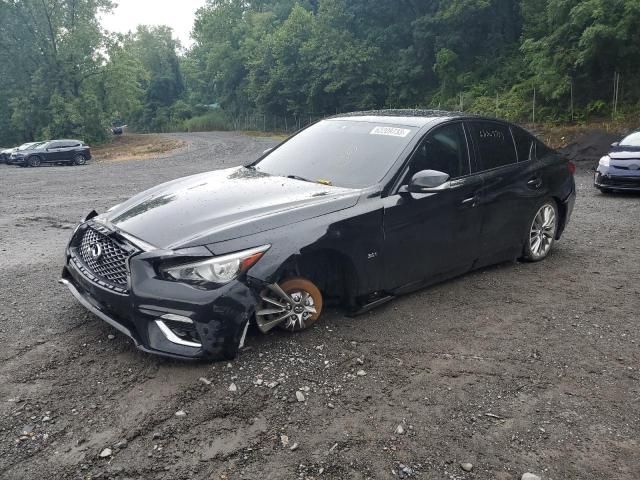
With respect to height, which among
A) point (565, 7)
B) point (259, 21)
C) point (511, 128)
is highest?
point (259, 21)

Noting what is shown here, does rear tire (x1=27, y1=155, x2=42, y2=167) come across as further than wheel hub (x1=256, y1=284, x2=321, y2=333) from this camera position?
Yes

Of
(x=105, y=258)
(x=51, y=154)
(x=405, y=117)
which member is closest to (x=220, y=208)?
(x=105, y=258)

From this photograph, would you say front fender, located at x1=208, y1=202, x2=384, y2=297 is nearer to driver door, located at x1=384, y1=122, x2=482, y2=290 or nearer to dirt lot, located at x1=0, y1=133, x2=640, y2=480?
driver door, located at x1=384, y1=122, x2=482, y2=290

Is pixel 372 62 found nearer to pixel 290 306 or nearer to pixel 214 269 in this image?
pixel 290 306

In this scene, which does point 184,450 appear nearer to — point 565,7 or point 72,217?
point 72,217

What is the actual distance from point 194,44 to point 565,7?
75743 mm

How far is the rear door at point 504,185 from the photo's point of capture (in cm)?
539

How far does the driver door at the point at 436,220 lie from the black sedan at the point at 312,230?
1 centimetres

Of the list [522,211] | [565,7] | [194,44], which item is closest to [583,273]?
[522,211]

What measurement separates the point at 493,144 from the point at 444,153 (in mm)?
828

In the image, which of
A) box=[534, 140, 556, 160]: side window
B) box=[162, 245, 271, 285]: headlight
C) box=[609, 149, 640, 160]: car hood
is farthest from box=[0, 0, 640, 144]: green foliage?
box=[162, 245, 271, 285]: headlight

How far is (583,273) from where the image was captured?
5910mm

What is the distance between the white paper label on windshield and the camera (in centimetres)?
494

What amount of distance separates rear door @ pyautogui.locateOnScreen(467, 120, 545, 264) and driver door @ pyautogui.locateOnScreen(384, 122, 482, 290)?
16cm
